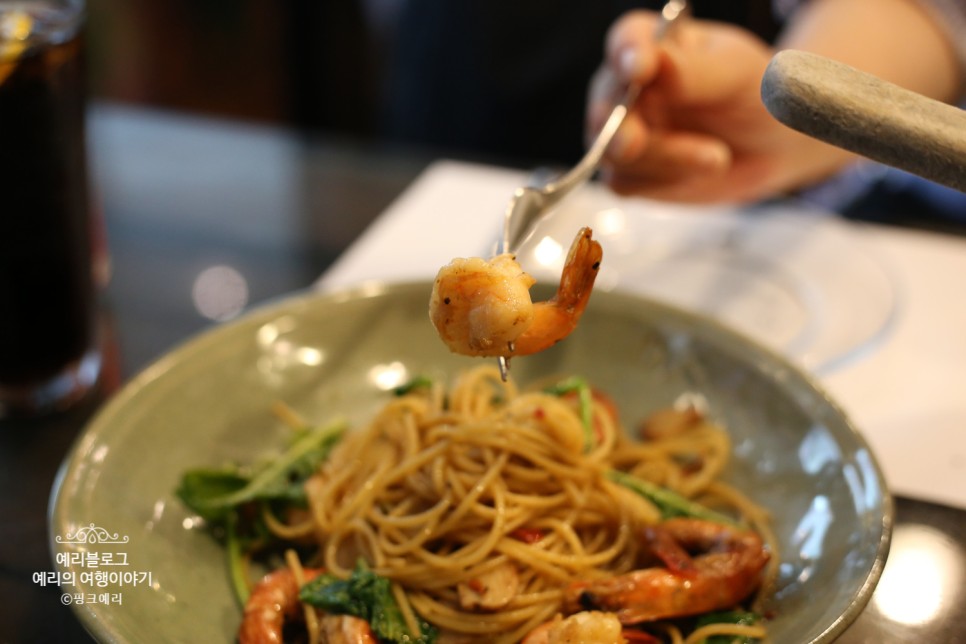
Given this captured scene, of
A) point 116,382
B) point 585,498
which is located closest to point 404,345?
point 585,498

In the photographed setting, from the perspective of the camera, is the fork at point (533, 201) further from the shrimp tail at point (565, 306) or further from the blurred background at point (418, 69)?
the blurred background at point (418, 69)

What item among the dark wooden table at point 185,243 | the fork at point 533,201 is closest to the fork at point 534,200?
the fork at point 533,201

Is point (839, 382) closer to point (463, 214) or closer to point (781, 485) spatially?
point (781, 485)

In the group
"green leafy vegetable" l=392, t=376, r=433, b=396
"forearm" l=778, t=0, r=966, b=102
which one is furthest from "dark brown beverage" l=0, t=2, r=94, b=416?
"forearm" l=778, t=0, r=966, b=102

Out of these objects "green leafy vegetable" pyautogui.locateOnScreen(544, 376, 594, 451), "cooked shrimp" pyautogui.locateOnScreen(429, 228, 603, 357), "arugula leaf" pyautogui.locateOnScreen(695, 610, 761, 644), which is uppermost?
"cooked shrimp" pyautogui.locateOnScreen(429, 228, 603, 357)

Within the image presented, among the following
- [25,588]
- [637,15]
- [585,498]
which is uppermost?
[637,15]

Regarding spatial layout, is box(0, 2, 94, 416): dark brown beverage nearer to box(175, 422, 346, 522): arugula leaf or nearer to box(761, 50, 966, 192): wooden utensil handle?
box(175, 422, 346, 522): arugula leaf
